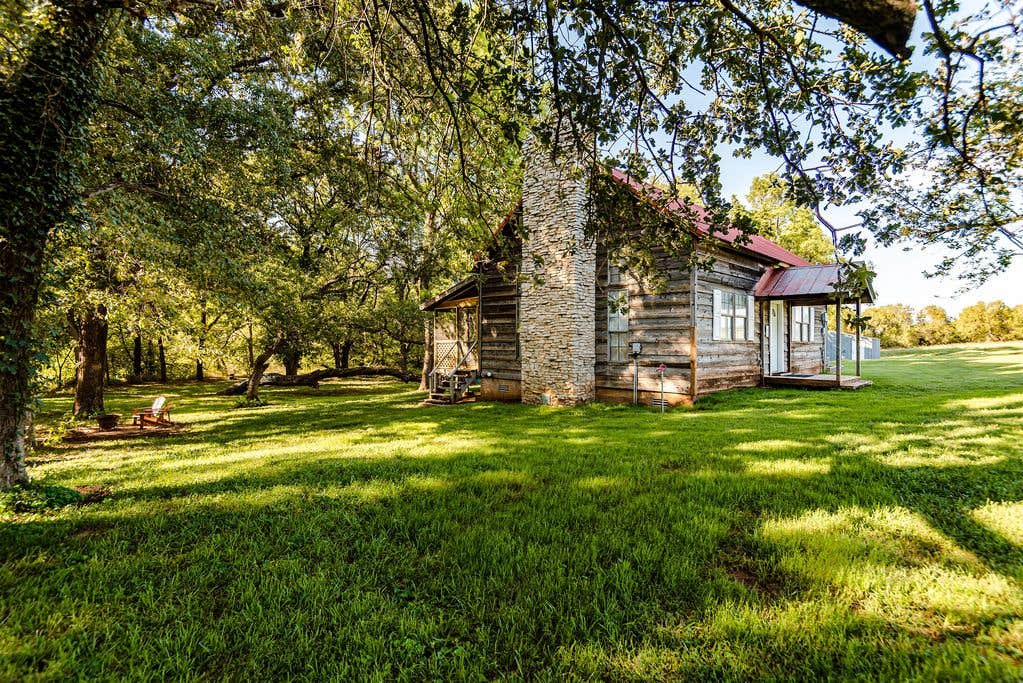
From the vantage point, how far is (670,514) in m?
4.17

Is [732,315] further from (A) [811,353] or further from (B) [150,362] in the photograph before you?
(B) [150,362]

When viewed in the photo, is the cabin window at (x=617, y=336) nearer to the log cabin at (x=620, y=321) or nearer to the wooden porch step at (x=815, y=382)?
the log cabin at (x=620, y=321)

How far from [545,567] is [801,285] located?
15.3 m

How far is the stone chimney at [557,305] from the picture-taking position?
13.3 m

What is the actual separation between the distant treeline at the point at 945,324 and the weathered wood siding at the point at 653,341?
1328 inches

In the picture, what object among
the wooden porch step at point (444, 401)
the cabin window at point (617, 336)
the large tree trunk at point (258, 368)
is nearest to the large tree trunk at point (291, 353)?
the large tree trunk at point (258, 368)

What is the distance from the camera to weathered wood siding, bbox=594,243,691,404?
41.2ft

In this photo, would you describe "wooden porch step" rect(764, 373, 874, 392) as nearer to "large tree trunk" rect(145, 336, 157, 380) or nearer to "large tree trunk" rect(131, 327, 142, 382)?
"large tree trunk" rect(131, 327, 142, 382)

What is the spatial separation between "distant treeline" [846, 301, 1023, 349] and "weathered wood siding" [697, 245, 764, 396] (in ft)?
95.6

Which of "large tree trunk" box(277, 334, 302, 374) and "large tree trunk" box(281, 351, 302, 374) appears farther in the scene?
"large tree trunk" box(281, 351, 302, 374)

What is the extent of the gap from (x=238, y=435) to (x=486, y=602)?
11299mm

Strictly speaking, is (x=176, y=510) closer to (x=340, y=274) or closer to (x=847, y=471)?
(x=847, y=471)

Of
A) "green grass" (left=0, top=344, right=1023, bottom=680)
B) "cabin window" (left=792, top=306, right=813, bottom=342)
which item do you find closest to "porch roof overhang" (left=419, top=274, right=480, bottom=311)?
"green grass" (left=0, top=344, right=1023, bottom=680)

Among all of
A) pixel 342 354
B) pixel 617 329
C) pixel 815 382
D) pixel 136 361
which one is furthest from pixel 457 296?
pixel 136 361
